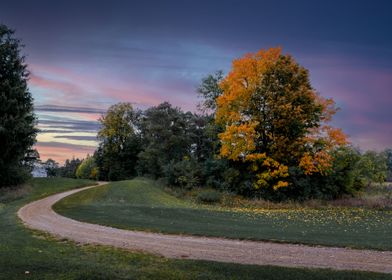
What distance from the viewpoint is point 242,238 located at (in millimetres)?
15609

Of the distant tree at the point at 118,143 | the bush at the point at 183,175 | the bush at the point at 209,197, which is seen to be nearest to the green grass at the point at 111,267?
the bush at the point at 209,197

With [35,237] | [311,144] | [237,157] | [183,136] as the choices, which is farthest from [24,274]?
[183,136]

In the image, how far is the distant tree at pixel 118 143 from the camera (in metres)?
74.3

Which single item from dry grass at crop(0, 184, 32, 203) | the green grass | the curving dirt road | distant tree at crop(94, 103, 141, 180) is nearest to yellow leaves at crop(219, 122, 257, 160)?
dry grass at crop(0, 184, 32, 203)

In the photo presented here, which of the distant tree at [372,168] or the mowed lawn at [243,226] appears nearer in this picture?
the mowed lawn at [243,226]

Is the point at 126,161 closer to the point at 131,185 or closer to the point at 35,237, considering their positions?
the point at 131,185

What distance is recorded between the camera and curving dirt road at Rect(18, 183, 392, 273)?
38.0ft

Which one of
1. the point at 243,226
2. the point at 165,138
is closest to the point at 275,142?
the point at 243,226

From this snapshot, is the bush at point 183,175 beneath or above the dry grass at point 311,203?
above

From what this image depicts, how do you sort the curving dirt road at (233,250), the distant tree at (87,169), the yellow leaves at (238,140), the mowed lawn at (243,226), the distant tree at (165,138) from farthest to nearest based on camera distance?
the distant tree at (87,169) < the distant tree at (165,138) < the yellow leaves at (238,140) < the mowed lawn at (243,226) < the curving dirt road at (233,250)

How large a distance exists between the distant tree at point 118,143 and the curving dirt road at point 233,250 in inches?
2220

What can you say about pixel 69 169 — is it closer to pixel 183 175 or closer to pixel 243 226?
pixel 183 175

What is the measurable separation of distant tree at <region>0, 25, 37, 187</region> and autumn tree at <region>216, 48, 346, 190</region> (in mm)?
20395

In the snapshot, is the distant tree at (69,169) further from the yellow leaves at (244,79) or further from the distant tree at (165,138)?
the yellow leaves at (244,79)
